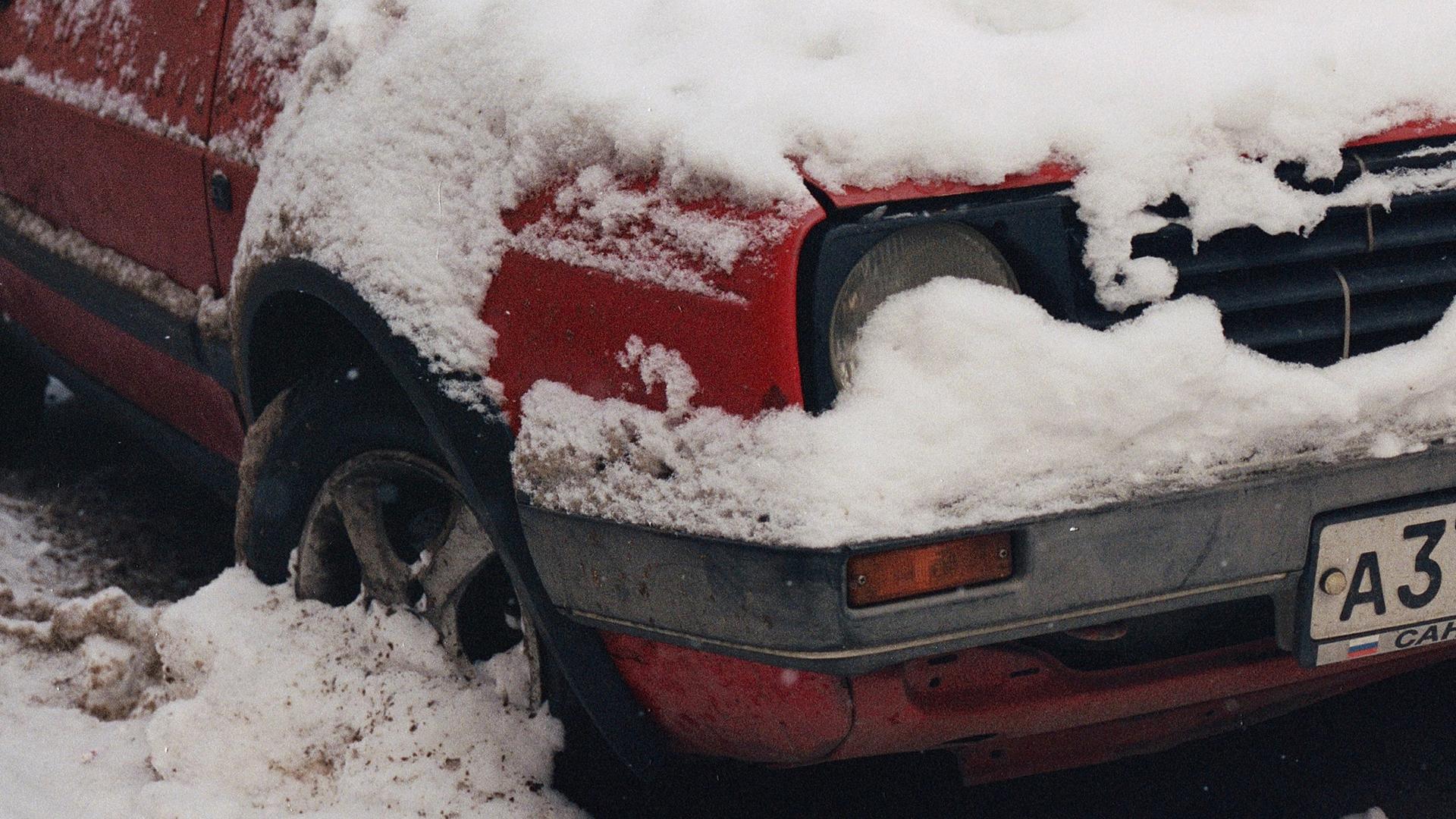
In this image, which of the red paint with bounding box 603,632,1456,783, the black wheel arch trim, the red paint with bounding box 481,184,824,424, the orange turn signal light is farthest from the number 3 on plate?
the black wheel arch trim

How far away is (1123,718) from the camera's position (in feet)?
6.93

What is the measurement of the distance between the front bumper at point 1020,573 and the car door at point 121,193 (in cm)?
137

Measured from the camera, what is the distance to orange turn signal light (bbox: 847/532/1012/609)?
1.57 m

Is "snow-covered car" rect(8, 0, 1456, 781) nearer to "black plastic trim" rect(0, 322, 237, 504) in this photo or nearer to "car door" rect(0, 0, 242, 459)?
"car door" rect(0, 0, 242, 459)

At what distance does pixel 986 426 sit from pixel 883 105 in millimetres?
388

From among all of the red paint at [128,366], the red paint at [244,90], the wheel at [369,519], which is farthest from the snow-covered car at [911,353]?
the red paint at [128,366]

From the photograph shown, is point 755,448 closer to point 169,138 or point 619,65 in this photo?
point 619,65

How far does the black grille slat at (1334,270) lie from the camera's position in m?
1.65

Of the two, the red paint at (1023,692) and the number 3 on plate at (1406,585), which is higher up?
the number 3 on plate at (1406,585)

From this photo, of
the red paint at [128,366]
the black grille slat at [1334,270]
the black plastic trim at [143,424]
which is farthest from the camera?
the black plastic trim at [143,424]

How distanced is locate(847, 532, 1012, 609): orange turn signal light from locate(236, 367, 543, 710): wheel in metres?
0.69

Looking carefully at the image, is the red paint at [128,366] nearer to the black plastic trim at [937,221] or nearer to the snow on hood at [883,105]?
the snow on hood at [883,105]

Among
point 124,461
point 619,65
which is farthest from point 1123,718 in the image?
point 124,461

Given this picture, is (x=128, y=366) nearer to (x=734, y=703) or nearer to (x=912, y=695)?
(x=734, y=703)
